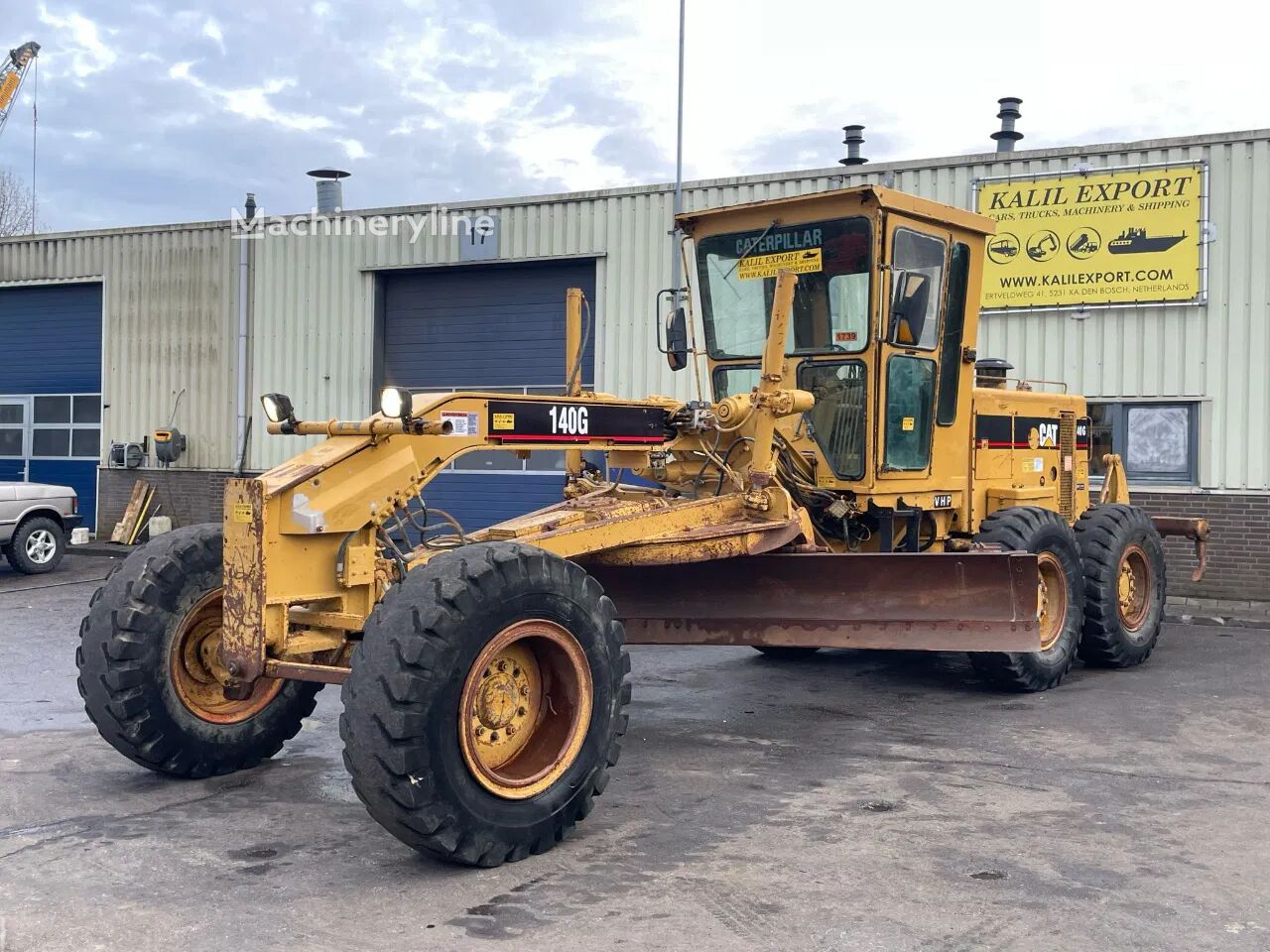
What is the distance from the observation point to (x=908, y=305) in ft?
29.2

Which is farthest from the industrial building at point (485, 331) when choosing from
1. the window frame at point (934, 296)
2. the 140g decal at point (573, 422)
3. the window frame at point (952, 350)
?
the 140g decal at point (573, 422)

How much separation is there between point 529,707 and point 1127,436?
11355mm

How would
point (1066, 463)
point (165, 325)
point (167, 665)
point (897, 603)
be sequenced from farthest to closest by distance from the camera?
point (165, 325) → point (1066, 463) → point (897, 603) → point (167, 665)

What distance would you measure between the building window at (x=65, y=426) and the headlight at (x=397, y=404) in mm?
18388

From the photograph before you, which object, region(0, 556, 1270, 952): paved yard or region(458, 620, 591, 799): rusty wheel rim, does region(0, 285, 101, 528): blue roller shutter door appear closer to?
region(0, 556, 1270, 952): paved yard

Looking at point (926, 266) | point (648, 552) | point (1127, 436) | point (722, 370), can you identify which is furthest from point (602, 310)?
point (648, 552)

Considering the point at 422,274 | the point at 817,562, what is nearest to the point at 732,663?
the point at 817,562

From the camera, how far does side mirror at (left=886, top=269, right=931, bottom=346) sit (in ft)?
28.7

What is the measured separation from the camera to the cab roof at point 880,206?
8.47 meters

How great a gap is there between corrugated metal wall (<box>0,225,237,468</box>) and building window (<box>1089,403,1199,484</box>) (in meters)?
12.9

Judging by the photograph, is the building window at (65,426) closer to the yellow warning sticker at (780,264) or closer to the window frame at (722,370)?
the window frame at (722,370)

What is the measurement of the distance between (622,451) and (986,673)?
10.4 feet

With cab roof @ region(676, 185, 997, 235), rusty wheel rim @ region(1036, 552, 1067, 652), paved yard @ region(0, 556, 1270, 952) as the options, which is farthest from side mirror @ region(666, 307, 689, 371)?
rusty wheel rim @ region(1036, 552, 1067, 652)

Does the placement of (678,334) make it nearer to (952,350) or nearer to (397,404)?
(952,350)
